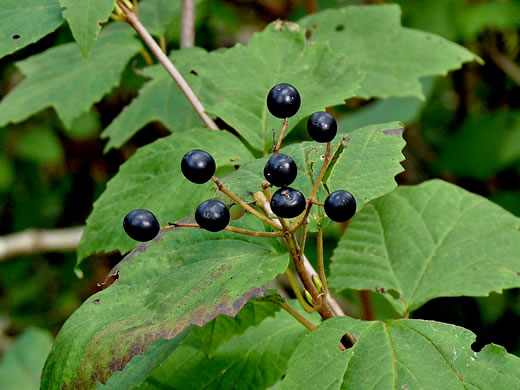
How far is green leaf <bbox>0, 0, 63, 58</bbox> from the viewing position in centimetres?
178

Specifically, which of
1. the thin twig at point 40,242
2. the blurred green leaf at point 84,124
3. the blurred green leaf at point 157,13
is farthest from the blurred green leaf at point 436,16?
the thin twig at point 40,242

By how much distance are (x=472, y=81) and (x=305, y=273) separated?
15.6 ft

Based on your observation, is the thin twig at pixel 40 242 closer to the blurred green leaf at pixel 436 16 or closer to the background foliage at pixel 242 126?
the background foliage at pixel 242 126

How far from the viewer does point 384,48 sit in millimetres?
2740

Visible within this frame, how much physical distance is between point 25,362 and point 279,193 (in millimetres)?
3361

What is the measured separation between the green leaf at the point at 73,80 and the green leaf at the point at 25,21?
71 centimetres

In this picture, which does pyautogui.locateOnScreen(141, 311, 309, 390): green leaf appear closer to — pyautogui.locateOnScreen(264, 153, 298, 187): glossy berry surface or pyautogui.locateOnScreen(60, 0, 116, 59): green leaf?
pyautogui.locateOnScreen(264, 153, 298, 187): glossy berry surface

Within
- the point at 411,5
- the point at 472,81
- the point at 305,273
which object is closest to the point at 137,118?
the point at 305,273

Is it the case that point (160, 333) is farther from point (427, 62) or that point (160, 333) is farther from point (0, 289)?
point (0, 289)

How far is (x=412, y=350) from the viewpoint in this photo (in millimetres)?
1345

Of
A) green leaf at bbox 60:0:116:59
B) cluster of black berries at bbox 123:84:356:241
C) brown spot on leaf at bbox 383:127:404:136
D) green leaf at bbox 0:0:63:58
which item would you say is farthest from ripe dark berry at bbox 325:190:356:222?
green leaf at bbox 0:0:63:58

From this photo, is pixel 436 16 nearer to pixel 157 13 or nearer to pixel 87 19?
pixel 157 13

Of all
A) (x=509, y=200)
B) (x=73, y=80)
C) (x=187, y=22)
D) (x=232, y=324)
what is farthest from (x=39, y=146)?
(x=232, y=324)

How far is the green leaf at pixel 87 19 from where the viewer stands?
1634 millimetres
